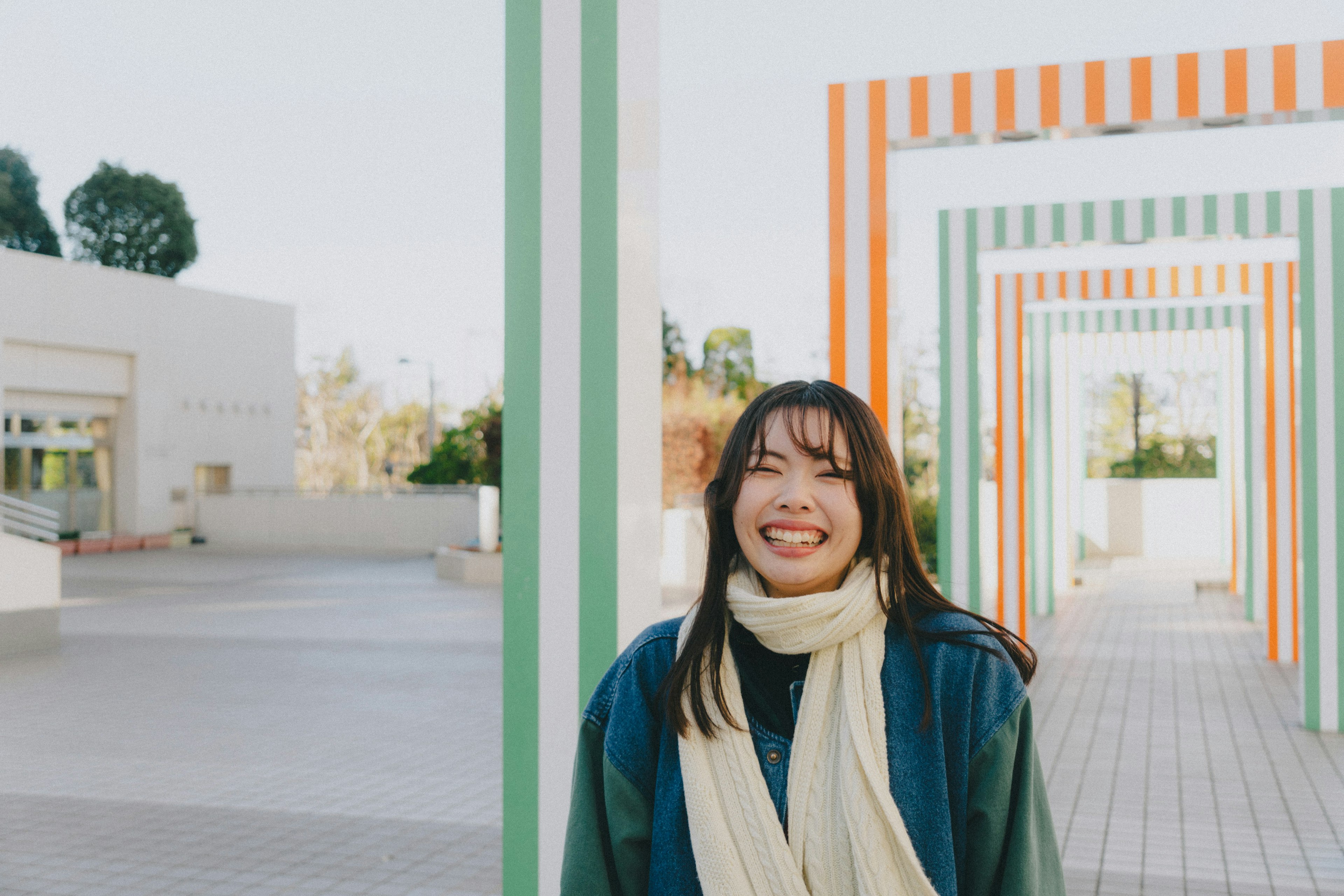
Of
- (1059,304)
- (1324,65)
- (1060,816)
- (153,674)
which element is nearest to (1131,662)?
(1059,304)

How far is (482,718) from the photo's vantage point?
7.71 meters

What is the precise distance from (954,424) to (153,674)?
6496 millimetres

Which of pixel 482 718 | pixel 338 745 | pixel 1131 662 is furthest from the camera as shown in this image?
pixel 1131 662

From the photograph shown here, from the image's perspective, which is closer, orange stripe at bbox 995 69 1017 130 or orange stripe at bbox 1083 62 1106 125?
A: orange stripe at bbox 1083 62 1106 125

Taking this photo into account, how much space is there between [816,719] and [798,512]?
0.90 feet

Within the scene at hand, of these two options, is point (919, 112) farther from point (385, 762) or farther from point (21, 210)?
point (21, 210)

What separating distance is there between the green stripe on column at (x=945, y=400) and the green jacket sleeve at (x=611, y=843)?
6.66 m

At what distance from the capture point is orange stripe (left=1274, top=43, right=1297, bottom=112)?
17.2 feet

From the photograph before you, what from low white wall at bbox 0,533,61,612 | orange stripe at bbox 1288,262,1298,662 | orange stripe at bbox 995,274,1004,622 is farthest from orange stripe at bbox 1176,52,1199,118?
low white wall at bbox 0,533,61,612

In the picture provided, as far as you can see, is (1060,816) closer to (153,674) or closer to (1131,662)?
(1131,662)

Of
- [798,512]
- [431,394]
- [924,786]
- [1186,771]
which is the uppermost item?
[431,394]

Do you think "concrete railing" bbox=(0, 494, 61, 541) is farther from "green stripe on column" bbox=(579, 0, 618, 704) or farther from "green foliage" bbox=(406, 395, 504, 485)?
"green stripe on column" bbox=(579, 0, 618, 704)

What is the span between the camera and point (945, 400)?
353 inches

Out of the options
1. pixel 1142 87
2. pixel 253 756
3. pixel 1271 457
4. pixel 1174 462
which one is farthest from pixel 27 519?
pixel 1174 462
